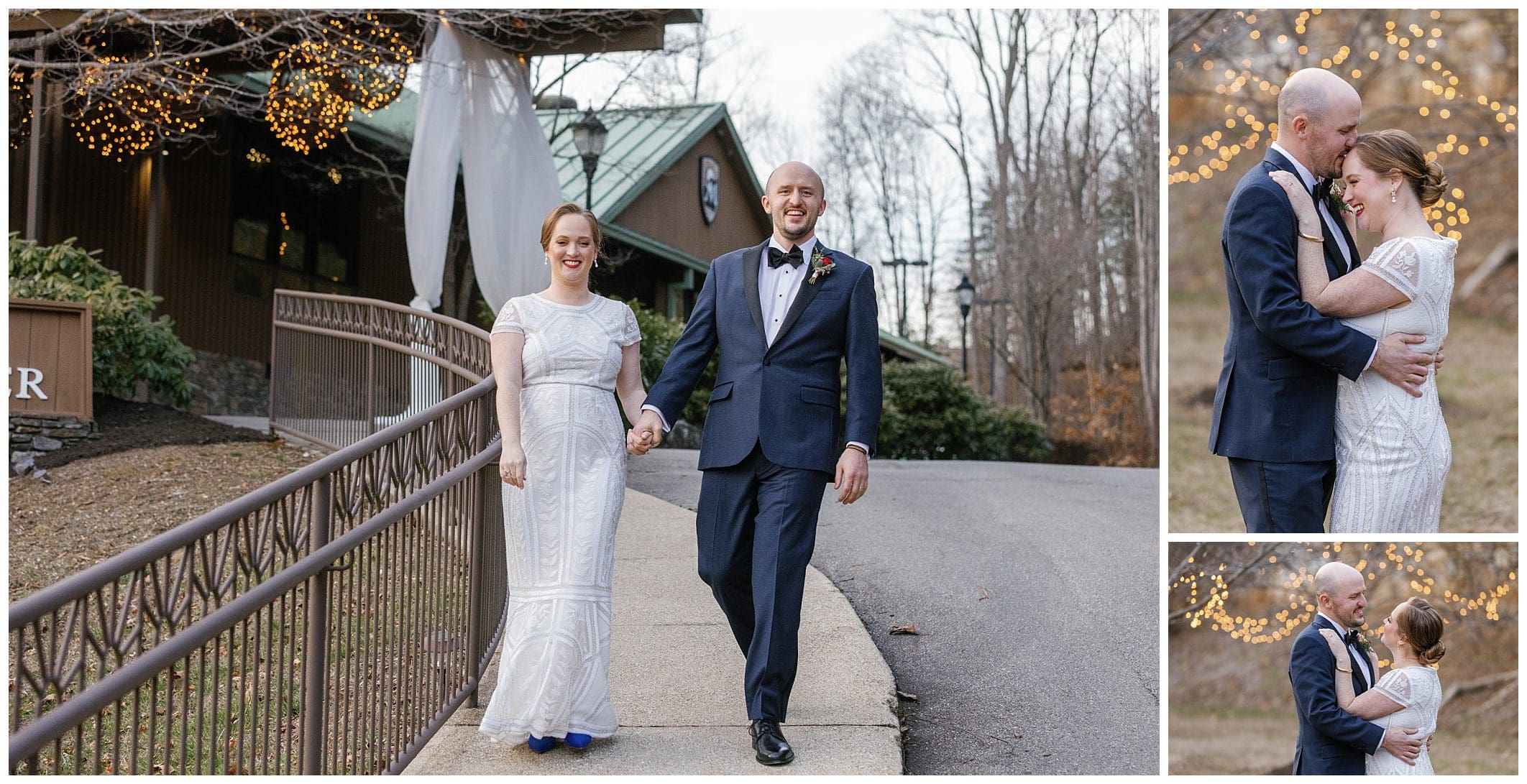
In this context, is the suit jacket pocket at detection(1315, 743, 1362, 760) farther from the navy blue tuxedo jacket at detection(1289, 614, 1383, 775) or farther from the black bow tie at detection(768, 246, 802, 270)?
the black bow tie at detection(768, 246, 802, 270)

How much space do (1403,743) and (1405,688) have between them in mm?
173

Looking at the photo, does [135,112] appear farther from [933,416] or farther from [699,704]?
[933,416]

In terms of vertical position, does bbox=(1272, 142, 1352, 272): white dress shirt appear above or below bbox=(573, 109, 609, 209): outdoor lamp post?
below

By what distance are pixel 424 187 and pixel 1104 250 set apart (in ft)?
74.0

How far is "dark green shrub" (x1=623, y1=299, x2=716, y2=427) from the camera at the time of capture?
44.4 ft

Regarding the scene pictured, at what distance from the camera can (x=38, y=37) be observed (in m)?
9.34

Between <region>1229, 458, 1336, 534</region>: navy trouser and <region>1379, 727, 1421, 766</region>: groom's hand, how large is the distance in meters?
0.97

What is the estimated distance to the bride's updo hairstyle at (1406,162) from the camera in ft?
10.1

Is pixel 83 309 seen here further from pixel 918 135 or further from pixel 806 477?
pixel 918 135

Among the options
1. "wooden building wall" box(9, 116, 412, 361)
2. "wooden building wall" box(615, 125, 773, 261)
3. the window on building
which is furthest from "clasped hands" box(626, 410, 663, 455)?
"wooden building wall" box(615, 125, 773, 261)

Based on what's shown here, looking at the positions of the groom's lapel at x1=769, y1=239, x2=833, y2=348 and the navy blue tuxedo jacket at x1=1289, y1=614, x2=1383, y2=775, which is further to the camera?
the groom's lapel at x1=769, y1=239, x2=833, y2=348

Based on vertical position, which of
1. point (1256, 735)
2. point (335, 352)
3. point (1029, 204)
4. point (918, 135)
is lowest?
point (1256, 735)

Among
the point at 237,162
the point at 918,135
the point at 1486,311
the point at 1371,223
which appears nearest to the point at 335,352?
the point at 237,162

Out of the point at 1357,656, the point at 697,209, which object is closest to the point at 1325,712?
the point at 1357,656
